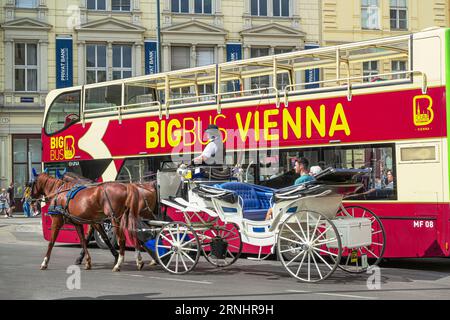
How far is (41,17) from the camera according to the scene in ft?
122

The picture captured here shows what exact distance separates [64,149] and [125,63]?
20.1 metres

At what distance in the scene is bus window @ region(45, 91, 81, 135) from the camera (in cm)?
1858

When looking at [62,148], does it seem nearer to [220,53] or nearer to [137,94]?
[137,94]

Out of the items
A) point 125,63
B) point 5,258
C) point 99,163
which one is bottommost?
point 5,258

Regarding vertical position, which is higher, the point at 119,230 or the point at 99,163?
the point at 99,163

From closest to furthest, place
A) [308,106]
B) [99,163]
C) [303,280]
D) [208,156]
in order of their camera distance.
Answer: [303,280]
[208,156]
[308,106]
[99,163]

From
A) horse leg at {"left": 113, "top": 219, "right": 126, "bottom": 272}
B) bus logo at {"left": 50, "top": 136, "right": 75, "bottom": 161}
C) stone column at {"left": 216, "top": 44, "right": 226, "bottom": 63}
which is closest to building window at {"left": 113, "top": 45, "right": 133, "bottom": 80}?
stone column at {"left": 216, "top": 44, "right": 226, "bottom": 63}

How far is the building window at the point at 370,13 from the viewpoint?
4009 centimetres

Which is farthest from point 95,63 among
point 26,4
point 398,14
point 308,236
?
point 308,236

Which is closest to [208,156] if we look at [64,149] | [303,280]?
[303,280]

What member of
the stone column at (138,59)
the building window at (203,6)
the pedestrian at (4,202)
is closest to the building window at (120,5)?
the stone column at (138,59)

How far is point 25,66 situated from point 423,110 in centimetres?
2869

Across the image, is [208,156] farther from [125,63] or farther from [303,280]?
[125,63]

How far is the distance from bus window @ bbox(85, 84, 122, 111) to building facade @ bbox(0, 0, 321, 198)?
63.4ft
